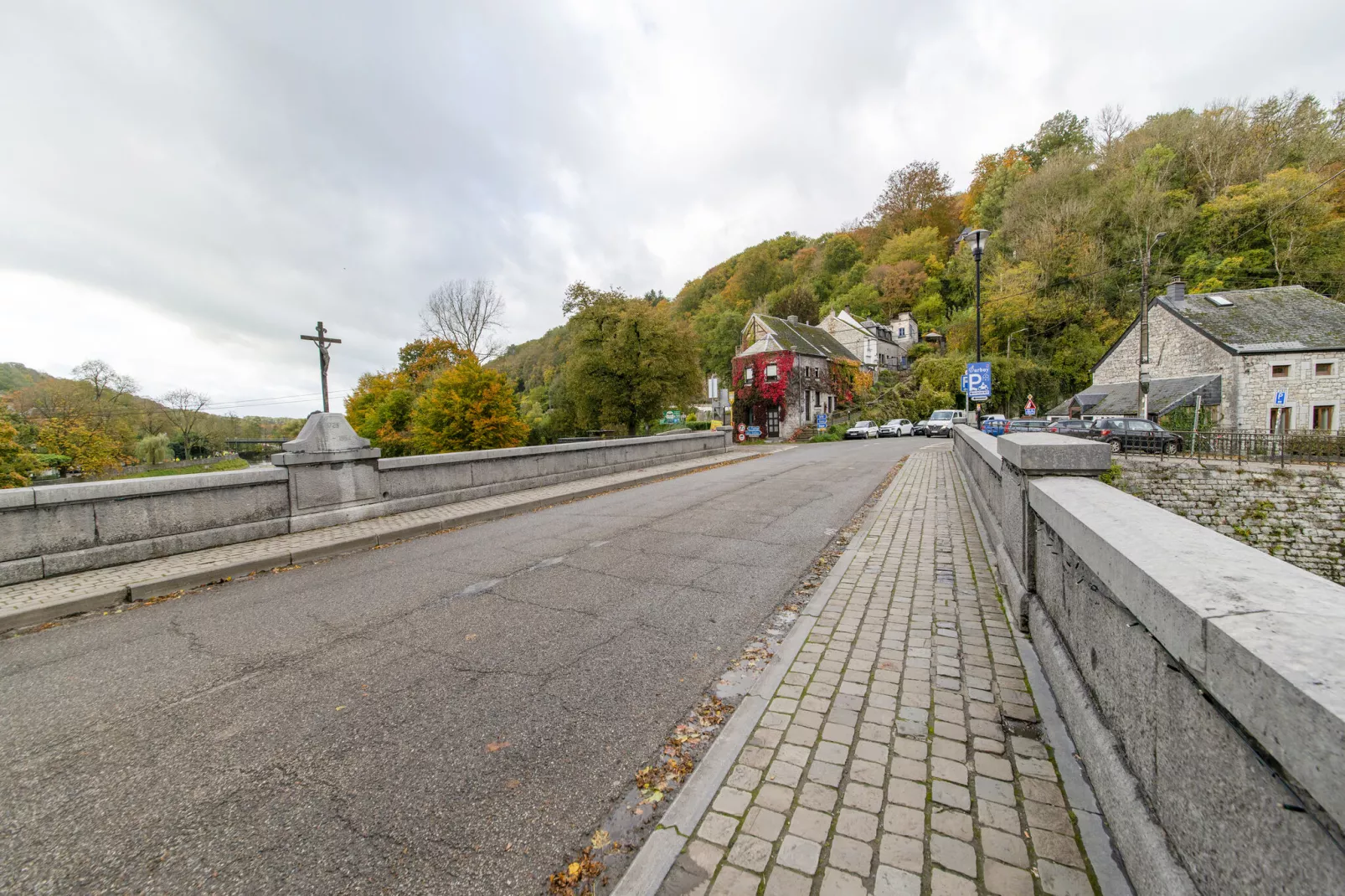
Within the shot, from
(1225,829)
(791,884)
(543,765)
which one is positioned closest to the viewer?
(1225,829)

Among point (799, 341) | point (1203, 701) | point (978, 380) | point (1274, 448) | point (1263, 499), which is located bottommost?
point (1263, 499)

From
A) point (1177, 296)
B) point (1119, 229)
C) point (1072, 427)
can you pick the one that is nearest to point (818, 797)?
point (1072, 427)

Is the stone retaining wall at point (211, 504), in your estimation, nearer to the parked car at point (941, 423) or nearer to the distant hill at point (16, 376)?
the parked car at point (941, 423)

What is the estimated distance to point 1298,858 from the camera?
0.99 metres

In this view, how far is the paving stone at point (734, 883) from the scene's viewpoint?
191cm

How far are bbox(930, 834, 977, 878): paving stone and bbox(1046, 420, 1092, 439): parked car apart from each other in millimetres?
25184

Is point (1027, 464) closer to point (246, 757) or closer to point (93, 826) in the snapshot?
point (246, 757)

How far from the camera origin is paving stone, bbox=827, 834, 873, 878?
2.00m

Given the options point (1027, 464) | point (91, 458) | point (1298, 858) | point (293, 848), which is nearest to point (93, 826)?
point (293, 848)

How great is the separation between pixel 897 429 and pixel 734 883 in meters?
38.6

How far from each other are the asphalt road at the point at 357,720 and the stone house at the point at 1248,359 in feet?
110

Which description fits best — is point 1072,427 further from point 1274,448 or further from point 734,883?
point 734,883

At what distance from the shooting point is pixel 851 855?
2.05 m

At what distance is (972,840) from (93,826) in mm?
3894
